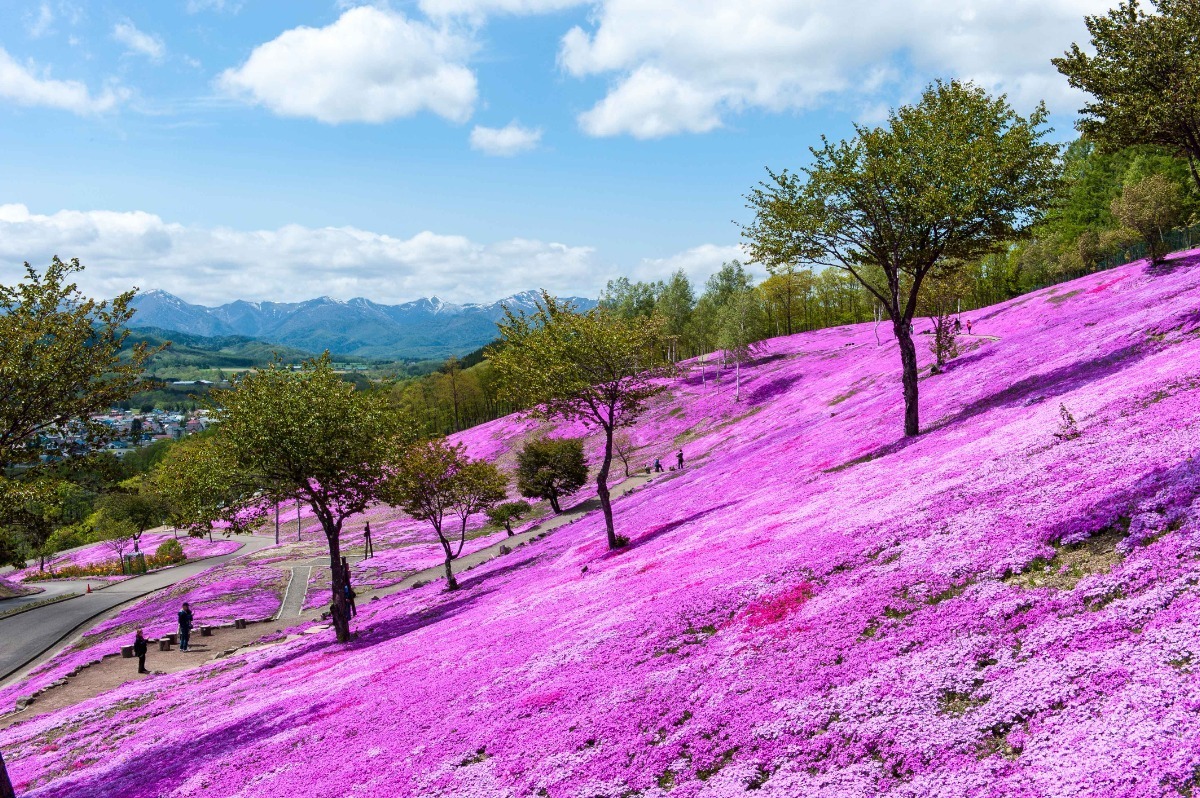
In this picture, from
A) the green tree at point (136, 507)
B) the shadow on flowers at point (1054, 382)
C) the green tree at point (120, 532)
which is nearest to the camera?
the shadow on flowers at point (1054, 382)

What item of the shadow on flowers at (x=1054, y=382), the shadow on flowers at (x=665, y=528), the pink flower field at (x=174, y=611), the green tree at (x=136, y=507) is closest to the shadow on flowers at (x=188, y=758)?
the shadow on flowers at (x=665, y=528)

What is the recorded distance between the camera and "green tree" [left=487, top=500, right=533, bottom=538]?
62.2 meters

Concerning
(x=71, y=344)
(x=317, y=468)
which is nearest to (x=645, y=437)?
(x=317, y=468)

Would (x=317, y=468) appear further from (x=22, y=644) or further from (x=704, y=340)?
(x=704, y=340)

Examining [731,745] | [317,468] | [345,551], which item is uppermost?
[317,468]

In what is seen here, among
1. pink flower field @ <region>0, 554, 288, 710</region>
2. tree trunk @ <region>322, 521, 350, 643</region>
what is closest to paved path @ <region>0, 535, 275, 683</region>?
A: pink flower field @ <region>0, 554, 288, 710</region>

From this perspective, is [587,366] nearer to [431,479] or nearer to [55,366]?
[431,479]

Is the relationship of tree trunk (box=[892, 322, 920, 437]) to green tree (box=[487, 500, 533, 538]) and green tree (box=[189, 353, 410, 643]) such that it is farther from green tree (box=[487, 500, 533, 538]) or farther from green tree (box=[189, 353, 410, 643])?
green tree (box=[487, 500, 533, 538])

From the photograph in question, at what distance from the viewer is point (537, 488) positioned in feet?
228

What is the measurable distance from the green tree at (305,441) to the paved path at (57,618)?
2681cm

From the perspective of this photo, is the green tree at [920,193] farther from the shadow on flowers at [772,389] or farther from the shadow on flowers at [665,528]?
the shadow on flowers at [772,389]

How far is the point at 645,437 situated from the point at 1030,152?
207 feet

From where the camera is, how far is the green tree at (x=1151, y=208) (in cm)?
7407

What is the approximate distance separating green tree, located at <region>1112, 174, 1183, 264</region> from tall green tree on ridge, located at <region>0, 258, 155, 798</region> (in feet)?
307
